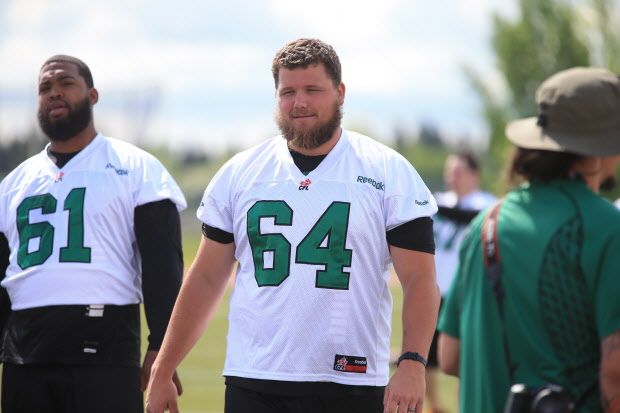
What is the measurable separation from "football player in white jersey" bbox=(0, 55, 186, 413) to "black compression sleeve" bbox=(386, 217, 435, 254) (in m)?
1.42

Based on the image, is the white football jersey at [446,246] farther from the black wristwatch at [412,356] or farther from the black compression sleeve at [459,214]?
the black wristwatch at [412,356]

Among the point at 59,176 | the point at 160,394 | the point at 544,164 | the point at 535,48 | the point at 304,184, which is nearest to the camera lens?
the point at 544,164

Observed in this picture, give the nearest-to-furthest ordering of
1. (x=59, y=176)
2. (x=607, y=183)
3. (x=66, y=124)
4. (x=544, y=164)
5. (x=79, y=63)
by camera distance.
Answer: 1. (x=544, y=164)
2. (x=607, y=183)
3. (x=59, y=176)
4. (x=66, y=124)
5. (x=79, y=63)

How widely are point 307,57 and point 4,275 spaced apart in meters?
2.12

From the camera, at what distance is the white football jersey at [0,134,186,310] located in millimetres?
6172

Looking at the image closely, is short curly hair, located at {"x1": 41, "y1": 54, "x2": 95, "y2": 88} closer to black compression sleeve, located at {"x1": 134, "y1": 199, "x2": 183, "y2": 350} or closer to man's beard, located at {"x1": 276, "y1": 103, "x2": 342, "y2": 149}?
black compression sleeve, located at {"x1": 134, "y1": 199, "x2": 183, "y2": 350}

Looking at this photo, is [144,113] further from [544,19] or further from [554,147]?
[554,147]

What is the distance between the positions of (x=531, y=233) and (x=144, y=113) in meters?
41.5

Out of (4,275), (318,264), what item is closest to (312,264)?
(318,264)

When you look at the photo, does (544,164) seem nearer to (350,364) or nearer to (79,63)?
(350,364)

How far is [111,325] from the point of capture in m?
6.17

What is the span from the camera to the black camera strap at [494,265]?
3.86 meters

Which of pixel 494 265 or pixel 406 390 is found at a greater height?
pixel 494 265

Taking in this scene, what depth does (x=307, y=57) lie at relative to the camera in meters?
5.36
